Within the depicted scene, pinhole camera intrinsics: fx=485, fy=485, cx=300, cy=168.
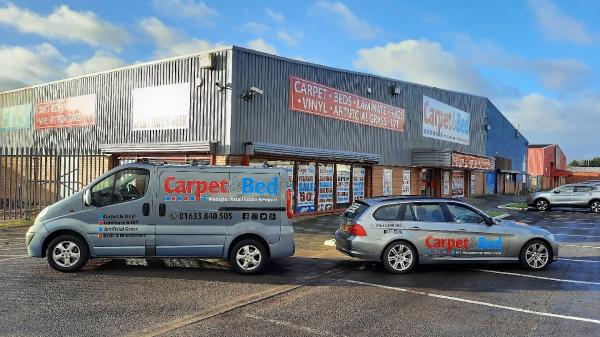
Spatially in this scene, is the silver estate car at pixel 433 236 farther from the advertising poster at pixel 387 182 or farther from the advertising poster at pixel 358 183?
A: the advertising poster at pixel 387 182

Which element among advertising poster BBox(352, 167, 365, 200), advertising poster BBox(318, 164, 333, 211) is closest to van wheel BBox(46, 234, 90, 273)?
advertising poster BBox(318, 164, 333, 211)

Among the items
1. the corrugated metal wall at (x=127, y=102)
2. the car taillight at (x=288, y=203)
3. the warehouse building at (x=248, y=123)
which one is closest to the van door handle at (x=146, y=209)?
the car taillight at (x=288, y=203)

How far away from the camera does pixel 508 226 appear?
9.72 m

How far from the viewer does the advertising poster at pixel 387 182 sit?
925 inches

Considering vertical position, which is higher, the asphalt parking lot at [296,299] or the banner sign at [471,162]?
the banner sign at [471,162]

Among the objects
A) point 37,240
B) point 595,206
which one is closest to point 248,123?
point 37,240

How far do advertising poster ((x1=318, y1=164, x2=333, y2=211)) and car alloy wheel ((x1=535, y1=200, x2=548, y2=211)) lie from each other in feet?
43.7

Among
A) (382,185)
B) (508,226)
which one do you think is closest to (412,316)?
(508,226)

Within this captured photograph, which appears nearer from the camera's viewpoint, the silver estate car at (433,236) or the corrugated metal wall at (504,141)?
the silver estate car at (433,236)

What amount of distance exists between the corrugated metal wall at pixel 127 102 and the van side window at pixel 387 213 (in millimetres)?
7359

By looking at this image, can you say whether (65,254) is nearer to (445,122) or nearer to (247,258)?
(247,258)

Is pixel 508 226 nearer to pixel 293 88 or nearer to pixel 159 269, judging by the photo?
pixel 159 269

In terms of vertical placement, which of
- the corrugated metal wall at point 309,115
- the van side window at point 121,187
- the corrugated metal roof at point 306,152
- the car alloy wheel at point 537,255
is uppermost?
the corrugated metal wall at point 309,115

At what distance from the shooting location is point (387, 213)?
9484 millimetres
